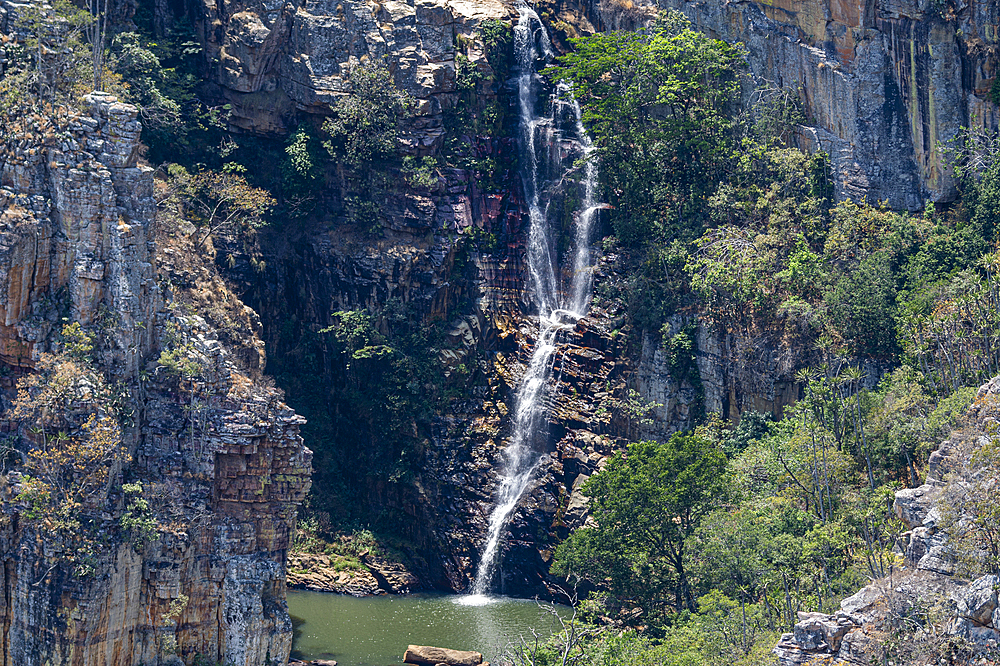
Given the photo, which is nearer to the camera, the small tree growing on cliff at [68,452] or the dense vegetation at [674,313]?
the small tree growing on cliff at [68,452]

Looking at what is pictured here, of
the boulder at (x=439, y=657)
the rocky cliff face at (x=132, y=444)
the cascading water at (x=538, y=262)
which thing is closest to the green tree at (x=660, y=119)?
the cascading water at (x=538, y=262)

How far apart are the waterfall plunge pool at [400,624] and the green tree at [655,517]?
3.03 m

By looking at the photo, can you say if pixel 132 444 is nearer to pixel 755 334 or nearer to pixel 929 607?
pixel 755 334

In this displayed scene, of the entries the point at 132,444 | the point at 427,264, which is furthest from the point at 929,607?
the point at 427,264

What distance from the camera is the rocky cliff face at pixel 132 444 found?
3328cm

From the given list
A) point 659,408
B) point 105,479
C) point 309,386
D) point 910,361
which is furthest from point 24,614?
point 910,361

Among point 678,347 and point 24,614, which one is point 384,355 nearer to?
point 678,347

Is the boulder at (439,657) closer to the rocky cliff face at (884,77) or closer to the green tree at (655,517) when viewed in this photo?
the green tree at (655,517)

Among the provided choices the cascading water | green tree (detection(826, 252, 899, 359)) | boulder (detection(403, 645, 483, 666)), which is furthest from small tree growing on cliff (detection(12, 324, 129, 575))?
green tree (detection(826, 252, 899, 359))

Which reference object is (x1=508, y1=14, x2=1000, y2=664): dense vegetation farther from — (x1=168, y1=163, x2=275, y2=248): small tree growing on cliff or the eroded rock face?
(x1=168, y1=163, x2=275, y2=248): small tree growing on cliff

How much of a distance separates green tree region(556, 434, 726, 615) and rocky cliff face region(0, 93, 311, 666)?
8194 mm

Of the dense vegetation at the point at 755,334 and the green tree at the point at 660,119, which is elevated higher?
the green tree at the point at 660,119

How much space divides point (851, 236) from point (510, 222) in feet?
36.7

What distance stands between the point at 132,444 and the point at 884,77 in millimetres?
24537
